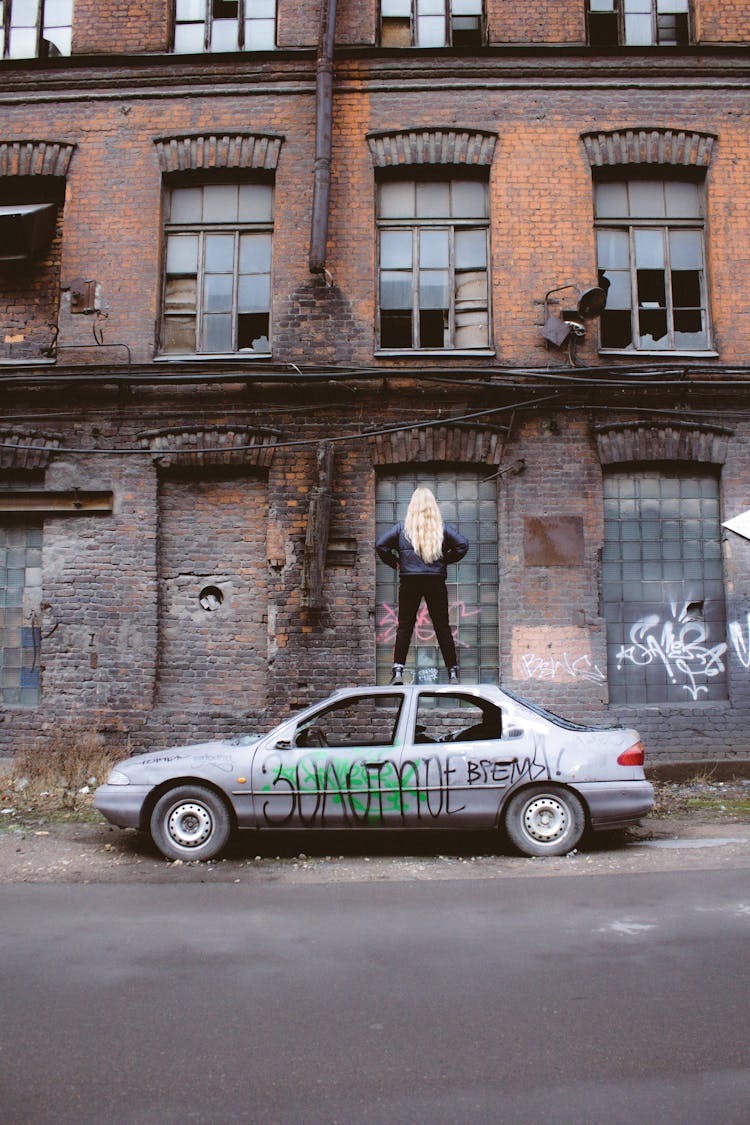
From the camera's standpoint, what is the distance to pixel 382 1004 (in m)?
4.25

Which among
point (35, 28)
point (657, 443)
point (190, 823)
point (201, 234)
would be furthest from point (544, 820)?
point (35, 28)

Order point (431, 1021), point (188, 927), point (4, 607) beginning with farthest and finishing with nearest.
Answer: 1. point (4, 607)
2. point (188, 927)
3. point (431, 1021)

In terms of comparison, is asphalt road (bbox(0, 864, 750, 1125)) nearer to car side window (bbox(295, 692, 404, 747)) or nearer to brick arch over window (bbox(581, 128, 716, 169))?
car side window (bbox(295, 692, 404, 747))

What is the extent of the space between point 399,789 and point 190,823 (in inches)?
67.6

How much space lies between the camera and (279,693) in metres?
10.9

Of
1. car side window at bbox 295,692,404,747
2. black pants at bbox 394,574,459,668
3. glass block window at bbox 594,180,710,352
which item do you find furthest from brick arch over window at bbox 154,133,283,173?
car side window at bbox 295,692,404,747

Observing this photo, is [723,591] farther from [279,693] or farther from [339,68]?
[339,68]

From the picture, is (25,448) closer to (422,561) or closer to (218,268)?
(218,268)

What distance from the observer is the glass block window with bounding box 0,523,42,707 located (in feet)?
37.6

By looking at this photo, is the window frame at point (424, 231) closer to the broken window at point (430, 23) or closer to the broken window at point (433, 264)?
the broken window at point (433, 264)

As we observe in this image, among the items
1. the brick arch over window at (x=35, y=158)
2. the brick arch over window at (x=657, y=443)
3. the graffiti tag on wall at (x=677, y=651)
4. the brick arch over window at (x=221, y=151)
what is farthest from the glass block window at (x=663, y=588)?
the brick arch over window at (x=35, y=158)

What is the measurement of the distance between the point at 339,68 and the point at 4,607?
8.17 metres

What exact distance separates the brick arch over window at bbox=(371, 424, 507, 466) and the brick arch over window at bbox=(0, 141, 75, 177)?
18.2 ft

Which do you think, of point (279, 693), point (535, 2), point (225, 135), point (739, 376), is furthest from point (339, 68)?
point (279, 693)
